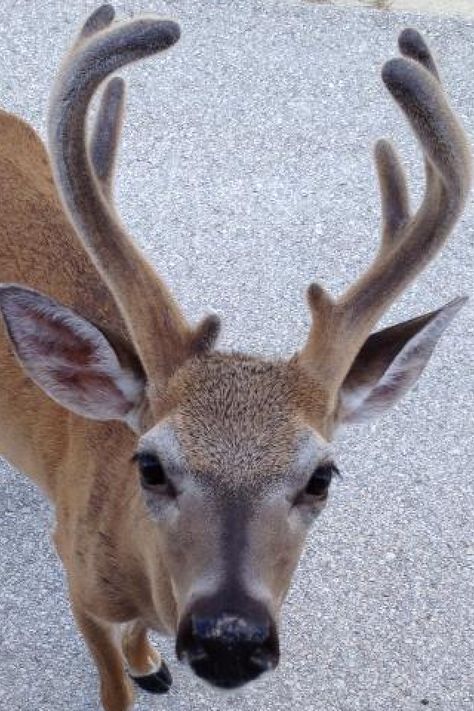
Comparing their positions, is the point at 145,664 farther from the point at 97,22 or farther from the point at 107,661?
the point at 97,22

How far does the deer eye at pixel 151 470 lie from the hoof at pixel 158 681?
1.34m

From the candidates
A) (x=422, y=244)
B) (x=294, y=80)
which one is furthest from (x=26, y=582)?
(x=294, y=80)

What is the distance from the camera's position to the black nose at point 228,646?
2.09m

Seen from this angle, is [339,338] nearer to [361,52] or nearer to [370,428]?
[370,428]

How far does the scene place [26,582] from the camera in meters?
3.79

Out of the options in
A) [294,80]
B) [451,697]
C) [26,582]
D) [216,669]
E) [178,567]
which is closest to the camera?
[216,669]

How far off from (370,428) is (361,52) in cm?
231

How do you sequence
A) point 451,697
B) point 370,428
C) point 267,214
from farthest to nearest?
point 267,214, point 370,428, point 451,697

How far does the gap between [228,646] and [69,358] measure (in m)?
0.84

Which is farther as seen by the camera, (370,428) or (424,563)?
(370,428)

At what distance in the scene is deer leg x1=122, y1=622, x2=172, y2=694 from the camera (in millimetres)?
3502


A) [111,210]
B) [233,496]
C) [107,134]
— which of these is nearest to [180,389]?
[233,496]

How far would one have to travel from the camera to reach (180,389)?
2420mm

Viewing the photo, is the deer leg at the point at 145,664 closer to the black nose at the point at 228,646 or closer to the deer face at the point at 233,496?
the deer face at the point at 233,496
